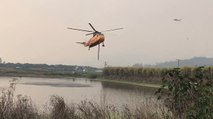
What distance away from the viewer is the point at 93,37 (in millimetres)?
11383

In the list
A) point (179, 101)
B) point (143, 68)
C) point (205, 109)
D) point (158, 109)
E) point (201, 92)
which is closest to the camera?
point (205, 109)

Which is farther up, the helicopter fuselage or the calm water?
the helicopter fuselage

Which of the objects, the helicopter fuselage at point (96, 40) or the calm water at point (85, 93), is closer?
the helicopter fuselage at point (96, 40)

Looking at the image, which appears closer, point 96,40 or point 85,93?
point 96,40

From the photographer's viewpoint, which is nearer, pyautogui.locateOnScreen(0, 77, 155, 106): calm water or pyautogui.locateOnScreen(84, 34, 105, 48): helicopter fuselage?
pyautogui.locateOnScreen(84, 34, 105, 48): helicopter fuselage

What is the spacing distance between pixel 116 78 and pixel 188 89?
113679mm

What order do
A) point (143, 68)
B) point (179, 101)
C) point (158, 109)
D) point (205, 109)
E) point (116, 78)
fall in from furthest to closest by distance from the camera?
point (116, 78)
point (143, 68)
point (158, 109)
point (179, 101)
point (205, 109)

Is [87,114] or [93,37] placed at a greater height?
[93,37]

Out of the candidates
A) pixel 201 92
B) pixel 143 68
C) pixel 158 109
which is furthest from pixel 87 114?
pixel 143 68

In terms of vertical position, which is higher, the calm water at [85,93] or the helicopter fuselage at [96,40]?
the helicopter fuselage at [96,40]

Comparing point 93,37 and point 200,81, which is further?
point 200,81

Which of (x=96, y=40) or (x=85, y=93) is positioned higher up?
(x=96, y=40)

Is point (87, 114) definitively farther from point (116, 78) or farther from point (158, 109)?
point (116, 78)

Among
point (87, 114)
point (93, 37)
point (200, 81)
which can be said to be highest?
point (93, 37)
